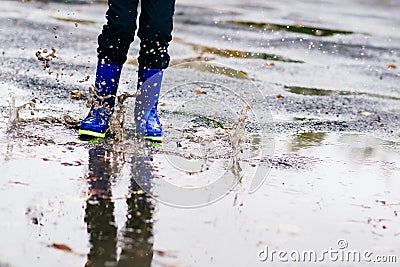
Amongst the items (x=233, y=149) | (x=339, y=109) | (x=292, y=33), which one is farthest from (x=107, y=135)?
(x=292, y=33)

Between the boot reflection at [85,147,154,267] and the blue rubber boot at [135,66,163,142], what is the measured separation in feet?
2.18

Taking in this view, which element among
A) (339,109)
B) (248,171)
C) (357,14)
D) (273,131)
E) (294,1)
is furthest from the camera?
(294,1)

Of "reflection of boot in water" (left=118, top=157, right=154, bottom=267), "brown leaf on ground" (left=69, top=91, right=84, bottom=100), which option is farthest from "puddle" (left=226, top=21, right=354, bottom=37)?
"reflection of boot in water" (left=118, top=157, right=154, bottom=267)

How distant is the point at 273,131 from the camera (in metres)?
5.91

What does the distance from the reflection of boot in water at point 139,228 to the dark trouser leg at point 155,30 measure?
100 centimetres

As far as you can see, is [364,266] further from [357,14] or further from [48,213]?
[357,14]

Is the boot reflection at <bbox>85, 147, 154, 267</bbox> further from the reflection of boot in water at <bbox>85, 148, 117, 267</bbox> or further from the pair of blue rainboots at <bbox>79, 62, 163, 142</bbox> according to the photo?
the pair of blue rainboots at <bbox>79, 62, 163, 142</bbox>

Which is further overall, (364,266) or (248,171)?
(248,171)

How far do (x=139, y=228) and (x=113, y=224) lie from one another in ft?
0.37

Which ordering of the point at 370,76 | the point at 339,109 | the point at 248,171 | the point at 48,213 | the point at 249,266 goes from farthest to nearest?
the point at 370,76 < the point at 339,109 < the point at 248,171 < the point at 48,213 < the point at 249,266

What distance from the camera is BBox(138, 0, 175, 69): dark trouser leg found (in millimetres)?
5039

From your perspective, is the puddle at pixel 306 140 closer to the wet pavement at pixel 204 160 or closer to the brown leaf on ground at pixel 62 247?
the wet pavement at pixel 204 160

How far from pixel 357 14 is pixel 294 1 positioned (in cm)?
158

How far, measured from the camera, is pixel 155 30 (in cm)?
507
